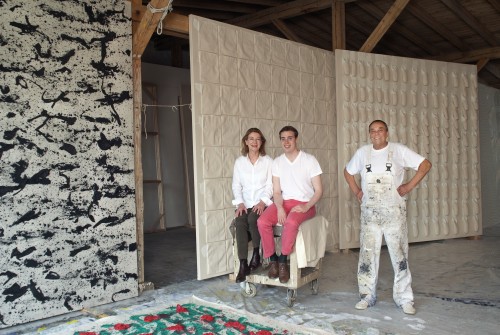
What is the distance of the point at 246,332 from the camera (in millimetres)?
3107

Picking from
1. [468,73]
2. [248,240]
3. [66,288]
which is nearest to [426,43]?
[468,73]

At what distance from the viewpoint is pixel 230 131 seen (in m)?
4.64

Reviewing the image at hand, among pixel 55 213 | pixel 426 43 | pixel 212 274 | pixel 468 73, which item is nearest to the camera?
pixel 55 213

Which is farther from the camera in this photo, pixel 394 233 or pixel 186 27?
pixel 186 27

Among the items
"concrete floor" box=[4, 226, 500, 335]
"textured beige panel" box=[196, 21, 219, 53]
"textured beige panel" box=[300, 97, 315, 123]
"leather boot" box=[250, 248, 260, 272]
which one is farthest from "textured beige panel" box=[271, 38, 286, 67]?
"concrete floor" box=[4, 226, 500, 335]

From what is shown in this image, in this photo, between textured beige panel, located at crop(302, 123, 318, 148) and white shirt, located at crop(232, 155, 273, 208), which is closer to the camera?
white shirt, located at crop(232, 155, 273, 208)

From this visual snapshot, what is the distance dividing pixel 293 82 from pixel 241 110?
94 centimetres

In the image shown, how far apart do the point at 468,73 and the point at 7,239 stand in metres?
6.14

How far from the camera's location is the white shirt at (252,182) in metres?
4.07

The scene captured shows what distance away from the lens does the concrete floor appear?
10.7ft

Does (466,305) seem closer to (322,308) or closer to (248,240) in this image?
(322,308)

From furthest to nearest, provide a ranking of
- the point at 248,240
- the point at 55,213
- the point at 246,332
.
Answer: the point at 248,240 → the point at 55,213 → the point at 246,332

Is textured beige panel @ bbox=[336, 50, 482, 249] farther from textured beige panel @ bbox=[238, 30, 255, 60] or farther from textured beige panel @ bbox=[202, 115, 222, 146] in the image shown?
textured beige panel @ bbox=[202, 115, 222, 146]

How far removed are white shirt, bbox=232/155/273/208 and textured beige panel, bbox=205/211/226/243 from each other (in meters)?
0.43
